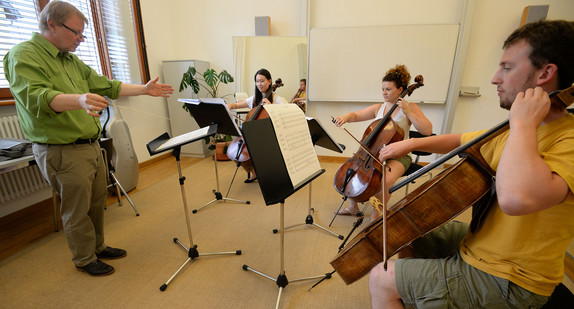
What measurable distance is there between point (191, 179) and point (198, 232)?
1.24 metres

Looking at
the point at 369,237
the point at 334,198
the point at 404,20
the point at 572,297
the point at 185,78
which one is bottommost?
the point at 334,198

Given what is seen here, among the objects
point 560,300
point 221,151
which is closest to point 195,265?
point 560,300

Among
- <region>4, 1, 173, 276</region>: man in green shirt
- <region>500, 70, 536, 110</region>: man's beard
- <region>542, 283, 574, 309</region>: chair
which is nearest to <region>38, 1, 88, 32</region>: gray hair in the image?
<region>4, 1, 173, 276</region>: man in green shirt

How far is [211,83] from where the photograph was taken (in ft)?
11.8

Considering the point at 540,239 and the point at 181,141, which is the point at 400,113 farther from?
the point at 181,141

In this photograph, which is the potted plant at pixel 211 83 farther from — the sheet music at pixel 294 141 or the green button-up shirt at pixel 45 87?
the sheet music at pixel 294 141

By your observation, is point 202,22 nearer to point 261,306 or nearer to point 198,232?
point 198,232

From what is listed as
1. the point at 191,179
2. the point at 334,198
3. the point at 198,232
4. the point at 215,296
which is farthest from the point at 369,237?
the point at 191,179

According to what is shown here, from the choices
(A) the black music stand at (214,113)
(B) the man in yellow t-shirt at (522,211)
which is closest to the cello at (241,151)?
(A) the black music stand at (214,113)

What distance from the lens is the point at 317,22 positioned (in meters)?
3.45

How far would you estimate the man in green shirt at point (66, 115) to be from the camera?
48.3 inches

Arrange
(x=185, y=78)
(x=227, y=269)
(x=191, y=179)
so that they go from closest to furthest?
1. (x=227, y=269)
2. (x=191, y=179)
3. (x=185, y=78)

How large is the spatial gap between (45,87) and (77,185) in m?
0.56

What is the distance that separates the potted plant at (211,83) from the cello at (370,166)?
2221 millimetres
